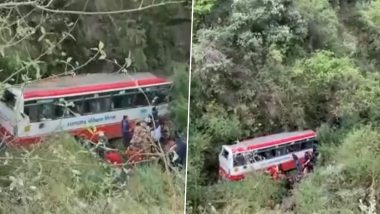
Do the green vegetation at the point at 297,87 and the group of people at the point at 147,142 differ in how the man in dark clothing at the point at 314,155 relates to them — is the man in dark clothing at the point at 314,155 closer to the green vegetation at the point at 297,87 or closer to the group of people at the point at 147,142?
A: the green vegetation at the point at 297,87

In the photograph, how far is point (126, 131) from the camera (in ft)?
6.64

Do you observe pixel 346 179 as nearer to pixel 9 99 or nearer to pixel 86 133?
pixel 86 133

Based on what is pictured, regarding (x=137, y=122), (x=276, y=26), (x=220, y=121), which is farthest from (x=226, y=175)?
(x=276, y=26)

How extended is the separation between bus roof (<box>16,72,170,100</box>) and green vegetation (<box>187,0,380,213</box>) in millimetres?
149

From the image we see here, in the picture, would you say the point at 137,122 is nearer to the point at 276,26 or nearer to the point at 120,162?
the point at 120,162

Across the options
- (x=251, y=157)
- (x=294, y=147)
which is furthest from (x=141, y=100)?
(x=294, y=147)

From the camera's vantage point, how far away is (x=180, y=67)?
205 cm

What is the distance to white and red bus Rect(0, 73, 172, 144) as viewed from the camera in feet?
6.25

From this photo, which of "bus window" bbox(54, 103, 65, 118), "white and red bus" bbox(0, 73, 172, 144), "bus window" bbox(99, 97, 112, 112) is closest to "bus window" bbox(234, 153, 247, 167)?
"white and red bus" bbox(0, 73, 172, 144)

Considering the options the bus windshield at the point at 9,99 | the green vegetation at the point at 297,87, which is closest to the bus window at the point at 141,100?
the green vegetation at the point at 297,87

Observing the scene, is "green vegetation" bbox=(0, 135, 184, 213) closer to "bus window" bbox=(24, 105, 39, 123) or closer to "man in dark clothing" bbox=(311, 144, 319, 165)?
"bus window" bbox=(24, 105, 39, 123)

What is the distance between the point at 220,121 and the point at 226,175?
156 millimetres

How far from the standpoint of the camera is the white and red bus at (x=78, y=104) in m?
1.91

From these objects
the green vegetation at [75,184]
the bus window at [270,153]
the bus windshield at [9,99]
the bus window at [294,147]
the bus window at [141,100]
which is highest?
the bus windshield at [9,99]
